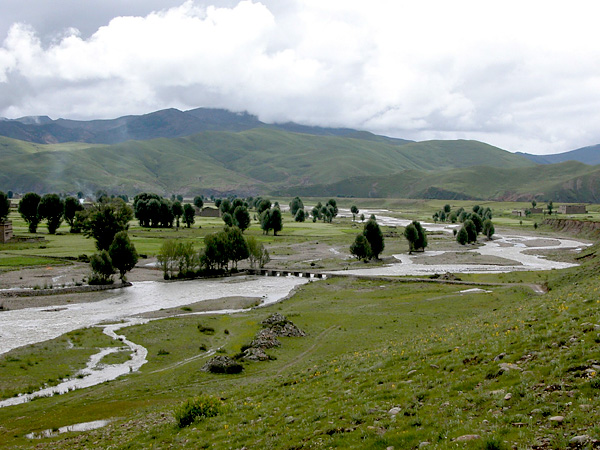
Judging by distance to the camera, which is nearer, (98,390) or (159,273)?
(98,390)

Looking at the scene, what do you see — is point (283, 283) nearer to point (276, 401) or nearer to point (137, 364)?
point (137, 364)

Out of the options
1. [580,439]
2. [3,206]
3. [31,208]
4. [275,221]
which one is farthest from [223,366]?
[3,206]

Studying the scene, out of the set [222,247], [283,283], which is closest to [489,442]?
[283,283]

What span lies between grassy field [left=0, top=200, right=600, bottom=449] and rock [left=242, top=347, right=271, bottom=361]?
96 cm

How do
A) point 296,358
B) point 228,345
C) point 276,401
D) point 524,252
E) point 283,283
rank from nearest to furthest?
1. point 276,401
2. point 296,358
3. point 228,345
4. point 283,283
5. point 524,252

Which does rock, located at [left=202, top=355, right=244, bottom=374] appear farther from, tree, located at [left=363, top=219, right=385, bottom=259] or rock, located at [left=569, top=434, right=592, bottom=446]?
tree, located at [left=363, top=219, right=385, bottom=259]

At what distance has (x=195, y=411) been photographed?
23.4 m

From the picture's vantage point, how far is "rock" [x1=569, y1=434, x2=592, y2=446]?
1160 centimetres

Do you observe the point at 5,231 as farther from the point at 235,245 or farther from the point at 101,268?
the point at 235,245

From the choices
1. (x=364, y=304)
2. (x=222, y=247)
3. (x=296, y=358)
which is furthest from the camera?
(x=222, y=247)

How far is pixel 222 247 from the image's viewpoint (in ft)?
338

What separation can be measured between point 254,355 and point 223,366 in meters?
4.03

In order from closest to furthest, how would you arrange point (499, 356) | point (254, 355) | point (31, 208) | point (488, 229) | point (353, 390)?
point (499, 356) < point (353, 390) < point (254, 355) < point (31, 208) < point (488, 229)

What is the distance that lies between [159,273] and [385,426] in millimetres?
92729
